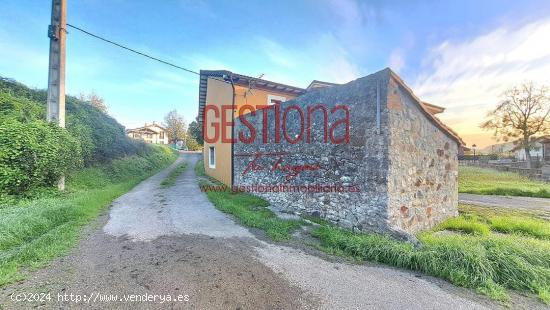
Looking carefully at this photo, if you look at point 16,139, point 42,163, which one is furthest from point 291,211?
point 16,139

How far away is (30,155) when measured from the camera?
6.78 meters

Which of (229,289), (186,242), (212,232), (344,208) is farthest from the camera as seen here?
(344,208)

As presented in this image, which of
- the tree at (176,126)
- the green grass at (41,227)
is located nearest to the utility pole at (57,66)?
the green grass at (41,227)

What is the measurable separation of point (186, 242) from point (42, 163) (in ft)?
19.4

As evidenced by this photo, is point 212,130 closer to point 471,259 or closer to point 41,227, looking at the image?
point 41,227

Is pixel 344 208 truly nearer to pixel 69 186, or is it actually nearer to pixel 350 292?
pixel 350 292

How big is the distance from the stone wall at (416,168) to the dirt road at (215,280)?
2.20 meters

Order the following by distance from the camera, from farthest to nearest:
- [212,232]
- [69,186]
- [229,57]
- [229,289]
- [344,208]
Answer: [229,57] → [69,186] → [344,208] → [212,232] → [229,289]

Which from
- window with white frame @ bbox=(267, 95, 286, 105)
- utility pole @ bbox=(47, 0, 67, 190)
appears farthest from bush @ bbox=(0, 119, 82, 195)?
window with white frame @ bbox=(267, 95, 286, 105)

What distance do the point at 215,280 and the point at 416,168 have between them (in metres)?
5.24

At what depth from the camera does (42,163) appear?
7004 mm

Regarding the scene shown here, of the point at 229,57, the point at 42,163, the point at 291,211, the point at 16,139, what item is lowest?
the point at 291,211

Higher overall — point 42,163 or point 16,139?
point 16,139

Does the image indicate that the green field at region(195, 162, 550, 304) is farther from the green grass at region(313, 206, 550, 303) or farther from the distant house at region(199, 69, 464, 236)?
the distant house at region(199, 69, 464, 236)
